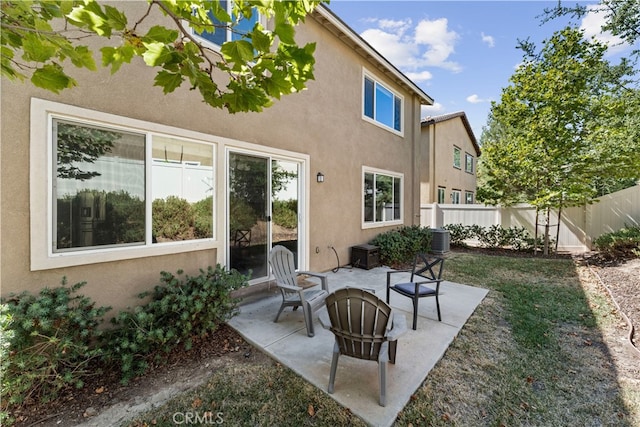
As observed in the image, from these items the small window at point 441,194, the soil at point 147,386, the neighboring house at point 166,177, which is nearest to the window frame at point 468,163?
the small window at point 441,194

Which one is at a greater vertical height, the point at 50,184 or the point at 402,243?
the point at 50,184

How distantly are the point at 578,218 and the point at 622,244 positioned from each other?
2173mm

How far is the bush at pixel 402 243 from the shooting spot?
8125mm

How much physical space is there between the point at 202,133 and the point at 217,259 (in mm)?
2178

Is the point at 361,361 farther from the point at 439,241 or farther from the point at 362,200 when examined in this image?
the point at 439,241

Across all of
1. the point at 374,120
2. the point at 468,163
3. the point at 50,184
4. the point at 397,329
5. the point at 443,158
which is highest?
the point at 468,163

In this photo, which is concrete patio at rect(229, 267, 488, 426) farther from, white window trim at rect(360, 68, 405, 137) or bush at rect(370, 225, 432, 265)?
white window trim at rect(360, 68, 405, 137)

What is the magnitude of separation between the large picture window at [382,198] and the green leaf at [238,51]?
266 inches

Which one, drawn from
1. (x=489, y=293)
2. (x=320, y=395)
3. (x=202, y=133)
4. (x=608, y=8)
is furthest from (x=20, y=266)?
(x=608, y=8)

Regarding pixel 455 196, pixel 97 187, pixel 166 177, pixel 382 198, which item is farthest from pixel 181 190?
pixel 455 196

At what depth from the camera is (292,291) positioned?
4.06m

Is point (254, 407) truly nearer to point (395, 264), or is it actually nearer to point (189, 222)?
point (189, 222)

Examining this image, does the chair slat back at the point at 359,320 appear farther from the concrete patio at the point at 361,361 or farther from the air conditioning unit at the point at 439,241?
the air conditioning unit at the point at 439,241

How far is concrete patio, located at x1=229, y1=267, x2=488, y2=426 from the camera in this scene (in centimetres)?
266
